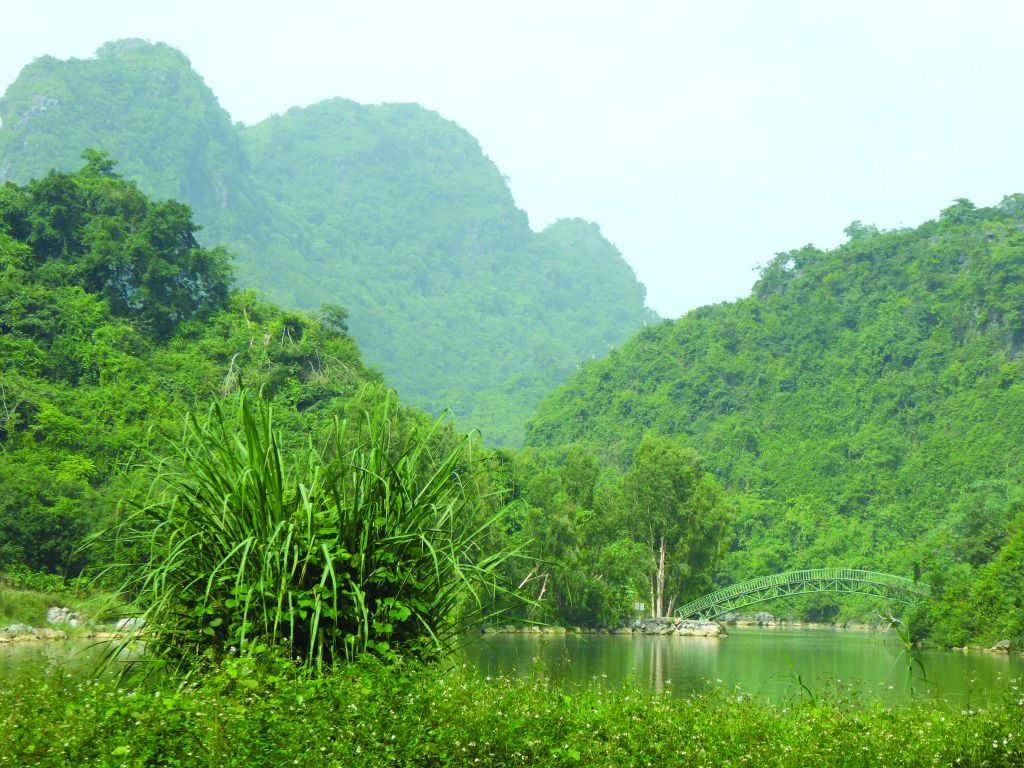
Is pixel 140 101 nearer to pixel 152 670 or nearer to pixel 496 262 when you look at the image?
pixel 496 262

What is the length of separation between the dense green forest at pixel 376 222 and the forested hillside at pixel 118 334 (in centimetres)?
4281

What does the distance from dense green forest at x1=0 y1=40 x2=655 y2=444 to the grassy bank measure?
87409 millimetres

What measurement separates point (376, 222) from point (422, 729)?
155685mm

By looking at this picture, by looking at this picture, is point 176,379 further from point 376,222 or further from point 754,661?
point 376,222

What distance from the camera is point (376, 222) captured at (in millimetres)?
157500

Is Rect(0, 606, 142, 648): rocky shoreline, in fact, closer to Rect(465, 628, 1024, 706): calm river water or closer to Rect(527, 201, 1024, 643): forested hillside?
Rect(465, 628, 1024, 706): calm river water

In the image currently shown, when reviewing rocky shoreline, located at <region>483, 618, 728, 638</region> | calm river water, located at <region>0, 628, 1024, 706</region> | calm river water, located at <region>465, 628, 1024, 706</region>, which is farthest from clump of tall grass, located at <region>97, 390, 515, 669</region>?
rocky shoreline, located at <region>483, 618, 728, 638</region>

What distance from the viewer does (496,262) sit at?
535 feet

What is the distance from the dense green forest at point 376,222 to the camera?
374 feet

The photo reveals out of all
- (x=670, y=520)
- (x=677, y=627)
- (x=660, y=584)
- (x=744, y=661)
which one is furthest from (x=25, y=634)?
(x=670, y=520)

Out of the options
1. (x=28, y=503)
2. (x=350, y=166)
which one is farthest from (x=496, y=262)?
(x=28, y=503)

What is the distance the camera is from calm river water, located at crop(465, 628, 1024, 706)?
18672mm

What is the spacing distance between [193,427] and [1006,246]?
82.1 metres

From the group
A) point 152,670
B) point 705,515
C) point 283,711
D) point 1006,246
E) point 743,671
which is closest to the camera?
point 283,711
